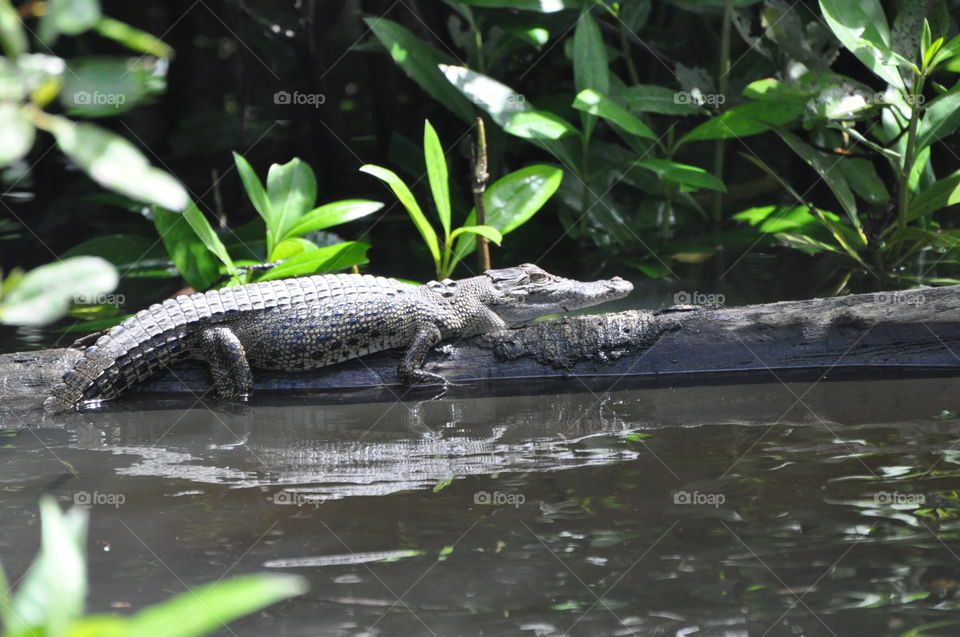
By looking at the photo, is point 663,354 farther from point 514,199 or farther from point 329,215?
point 329,215

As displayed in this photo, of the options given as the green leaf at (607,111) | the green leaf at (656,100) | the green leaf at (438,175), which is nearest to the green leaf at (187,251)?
the green leaf at (438,175)

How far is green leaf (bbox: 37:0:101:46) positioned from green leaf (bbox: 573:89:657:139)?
529 cm

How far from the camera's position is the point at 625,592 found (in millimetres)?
2594

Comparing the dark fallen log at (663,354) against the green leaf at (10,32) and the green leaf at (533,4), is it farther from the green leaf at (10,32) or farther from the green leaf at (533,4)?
the green leaf at (10,32)

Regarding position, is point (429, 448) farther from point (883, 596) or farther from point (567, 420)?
point (883, 596)

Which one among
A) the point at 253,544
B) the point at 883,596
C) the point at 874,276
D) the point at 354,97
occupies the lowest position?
the point at 883,596

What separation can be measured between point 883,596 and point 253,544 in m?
2.00

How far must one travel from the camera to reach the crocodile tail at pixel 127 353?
425cm

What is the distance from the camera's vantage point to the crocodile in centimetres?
428

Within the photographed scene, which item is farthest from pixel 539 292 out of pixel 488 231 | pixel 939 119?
pixel 939 119

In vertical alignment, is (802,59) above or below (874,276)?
above

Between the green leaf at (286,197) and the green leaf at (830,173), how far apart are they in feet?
10.4

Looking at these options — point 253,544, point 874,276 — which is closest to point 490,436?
point 253,544

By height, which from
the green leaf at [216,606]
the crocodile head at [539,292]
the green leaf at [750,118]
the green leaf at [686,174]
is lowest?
the green leaf at [216,606]
